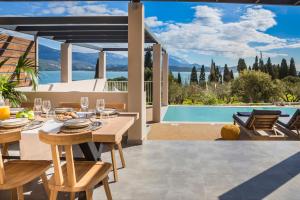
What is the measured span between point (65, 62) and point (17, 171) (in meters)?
8.17

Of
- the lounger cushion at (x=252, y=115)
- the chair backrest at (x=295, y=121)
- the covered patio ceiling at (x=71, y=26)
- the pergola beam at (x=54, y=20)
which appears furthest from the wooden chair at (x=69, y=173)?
the chair backrest at (x=295, y=121)

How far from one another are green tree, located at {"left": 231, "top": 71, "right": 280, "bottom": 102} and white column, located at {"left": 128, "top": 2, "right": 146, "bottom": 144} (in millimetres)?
12322

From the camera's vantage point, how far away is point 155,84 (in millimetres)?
10211

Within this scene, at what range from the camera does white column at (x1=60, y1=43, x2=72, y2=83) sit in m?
10.4

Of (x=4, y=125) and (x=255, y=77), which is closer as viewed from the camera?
(x=4, y=125)

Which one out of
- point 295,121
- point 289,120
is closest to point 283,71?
point 289,120

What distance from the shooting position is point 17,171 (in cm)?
266

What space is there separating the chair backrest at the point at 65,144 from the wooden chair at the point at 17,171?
0.28m

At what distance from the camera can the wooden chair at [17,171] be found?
2391 mm

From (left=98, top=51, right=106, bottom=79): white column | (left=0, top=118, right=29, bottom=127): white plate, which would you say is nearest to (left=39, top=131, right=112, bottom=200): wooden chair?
(left=0, top=118, right=29, bottom=127): white plate

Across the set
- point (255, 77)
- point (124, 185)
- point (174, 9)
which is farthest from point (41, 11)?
point (124, 185)

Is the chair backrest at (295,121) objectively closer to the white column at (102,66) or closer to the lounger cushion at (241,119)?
the lounger cushion at (241,119)

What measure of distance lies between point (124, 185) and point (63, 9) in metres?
35.0

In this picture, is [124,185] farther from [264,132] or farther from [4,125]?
[264,132]
